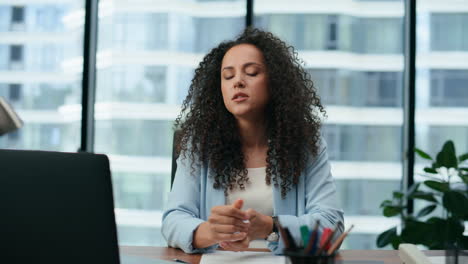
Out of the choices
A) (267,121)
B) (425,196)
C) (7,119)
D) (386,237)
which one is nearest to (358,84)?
(425,196)

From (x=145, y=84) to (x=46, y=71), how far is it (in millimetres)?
705

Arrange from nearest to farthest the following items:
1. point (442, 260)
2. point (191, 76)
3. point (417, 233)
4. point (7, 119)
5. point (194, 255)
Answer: point (7, 119)
point (442, 260)
point (194, 255)
point (417, 233)
point (191, 76)

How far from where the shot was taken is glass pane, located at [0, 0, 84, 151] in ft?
11.6

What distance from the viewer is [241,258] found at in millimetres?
1098

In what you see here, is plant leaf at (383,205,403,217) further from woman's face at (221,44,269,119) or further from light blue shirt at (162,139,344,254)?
woman's face at (221,44,269,119)

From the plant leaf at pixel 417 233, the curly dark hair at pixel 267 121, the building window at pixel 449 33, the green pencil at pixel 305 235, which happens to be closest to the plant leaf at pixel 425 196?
the plant leaf at pixel 417 233

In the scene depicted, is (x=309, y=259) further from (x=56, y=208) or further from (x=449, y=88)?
(x=449, y=88)

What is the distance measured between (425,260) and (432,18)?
2985mm

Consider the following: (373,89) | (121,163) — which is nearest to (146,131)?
(121,163)

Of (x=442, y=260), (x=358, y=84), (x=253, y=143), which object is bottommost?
(x=442, y=260)

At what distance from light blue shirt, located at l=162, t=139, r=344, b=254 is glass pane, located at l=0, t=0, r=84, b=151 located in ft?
7.34

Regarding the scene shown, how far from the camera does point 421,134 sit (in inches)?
136

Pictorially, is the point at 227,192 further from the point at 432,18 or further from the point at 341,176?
the point at 432,18

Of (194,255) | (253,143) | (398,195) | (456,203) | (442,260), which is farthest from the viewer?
(398,195)
